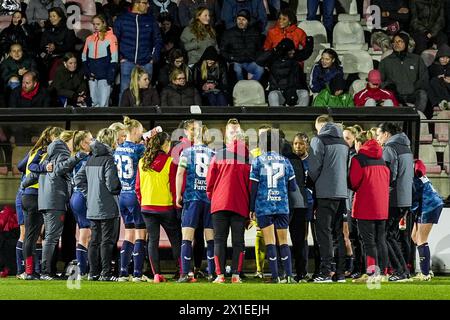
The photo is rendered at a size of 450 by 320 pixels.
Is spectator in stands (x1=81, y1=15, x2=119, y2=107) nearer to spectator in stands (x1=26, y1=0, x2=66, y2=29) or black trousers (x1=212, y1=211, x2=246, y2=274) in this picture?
spectator in stands (x1=26, y1=0, x2=66, y2=29)

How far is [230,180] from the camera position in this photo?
17281 millimetres

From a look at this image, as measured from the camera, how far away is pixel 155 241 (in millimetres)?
17516

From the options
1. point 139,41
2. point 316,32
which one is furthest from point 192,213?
point 316,32

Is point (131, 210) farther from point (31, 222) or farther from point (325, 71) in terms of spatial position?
point (325, 71)

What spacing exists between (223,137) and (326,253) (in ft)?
10.2

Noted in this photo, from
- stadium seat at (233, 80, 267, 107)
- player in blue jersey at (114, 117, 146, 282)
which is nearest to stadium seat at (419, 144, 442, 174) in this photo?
stadium seat at (233, 80, 267, 107)

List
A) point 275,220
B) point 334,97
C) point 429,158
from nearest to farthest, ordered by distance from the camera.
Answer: point 275,220, point 429,158, point 334,97

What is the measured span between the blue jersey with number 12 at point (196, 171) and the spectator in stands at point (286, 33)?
6779 millimetres

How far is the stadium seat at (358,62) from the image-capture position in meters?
24.7

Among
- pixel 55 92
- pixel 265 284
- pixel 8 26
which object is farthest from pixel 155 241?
pixel 8 26

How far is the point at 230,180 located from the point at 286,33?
24.3 feet

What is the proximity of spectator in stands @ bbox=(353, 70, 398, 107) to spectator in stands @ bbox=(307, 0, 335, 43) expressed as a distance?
2338mm

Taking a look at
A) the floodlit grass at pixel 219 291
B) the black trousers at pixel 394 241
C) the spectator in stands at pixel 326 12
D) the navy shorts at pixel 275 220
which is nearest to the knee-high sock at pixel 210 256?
the floodlit grass at pixel 219 291
